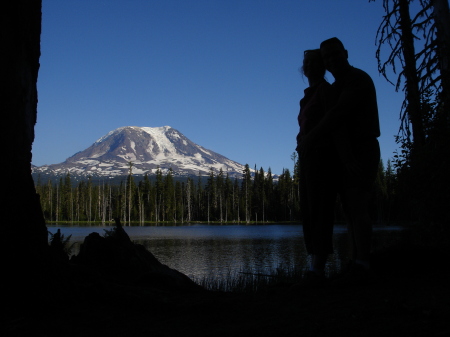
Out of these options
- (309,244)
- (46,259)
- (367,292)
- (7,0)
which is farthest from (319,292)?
(7,0)

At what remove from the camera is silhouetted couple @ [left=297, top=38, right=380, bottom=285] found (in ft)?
11.6

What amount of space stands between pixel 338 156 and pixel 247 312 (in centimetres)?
160

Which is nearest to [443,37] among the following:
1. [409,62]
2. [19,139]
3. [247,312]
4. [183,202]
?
[409,62]

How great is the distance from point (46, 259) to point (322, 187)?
2132 millimetres

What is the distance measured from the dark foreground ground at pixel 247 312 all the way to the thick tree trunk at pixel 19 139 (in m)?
0.36

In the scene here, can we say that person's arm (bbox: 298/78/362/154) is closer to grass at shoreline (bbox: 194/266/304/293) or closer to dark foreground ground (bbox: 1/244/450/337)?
dark foreground ground (bbox: 1/244/450/337)

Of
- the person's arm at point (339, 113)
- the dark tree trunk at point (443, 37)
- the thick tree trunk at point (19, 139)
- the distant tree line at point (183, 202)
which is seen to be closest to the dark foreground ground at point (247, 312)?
the thick tree trunk at point (19, 139)

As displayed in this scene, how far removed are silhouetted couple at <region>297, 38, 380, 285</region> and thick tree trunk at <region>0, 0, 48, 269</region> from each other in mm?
2041

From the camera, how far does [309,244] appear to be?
375 cm

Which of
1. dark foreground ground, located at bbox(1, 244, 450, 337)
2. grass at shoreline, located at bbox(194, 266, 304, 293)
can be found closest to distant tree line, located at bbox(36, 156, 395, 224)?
grass at shoreline, located at bbox(194, 266, 304, 293)

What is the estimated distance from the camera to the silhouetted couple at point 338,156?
3529 mm

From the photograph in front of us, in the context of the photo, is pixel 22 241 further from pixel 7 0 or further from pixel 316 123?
pixel 316 123

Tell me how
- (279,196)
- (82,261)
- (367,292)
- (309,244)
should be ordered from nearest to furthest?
(367,292)
(309,244)
(82,261)
(279,196)

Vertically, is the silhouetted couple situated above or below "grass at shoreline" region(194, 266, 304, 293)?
above
